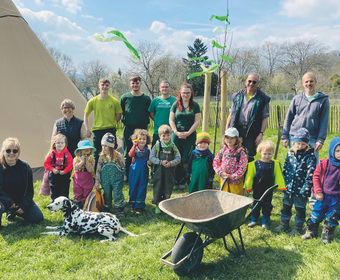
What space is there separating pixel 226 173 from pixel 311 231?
1232 millimetres

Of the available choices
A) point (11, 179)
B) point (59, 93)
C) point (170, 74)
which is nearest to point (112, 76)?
point (170, 74)

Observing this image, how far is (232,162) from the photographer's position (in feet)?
12.5

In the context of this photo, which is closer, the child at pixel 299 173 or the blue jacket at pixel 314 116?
the child at pixel 299 173

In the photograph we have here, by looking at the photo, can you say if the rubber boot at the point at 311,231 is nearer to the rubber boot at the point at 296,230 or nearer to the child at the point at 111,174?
the rubber boot at the point at 296,230

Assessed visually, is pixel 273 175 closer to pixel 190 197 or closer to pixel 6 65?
pixel 190 197

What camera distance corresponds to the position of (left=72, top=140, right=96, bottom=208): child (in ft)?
14.0

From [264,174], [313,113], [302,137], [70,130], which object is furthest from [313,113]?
[70,130]

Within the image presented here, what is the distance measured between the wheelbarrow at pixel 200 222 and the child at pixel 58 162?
220 centimetres

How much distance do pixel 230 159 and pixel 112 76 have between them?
43732mm

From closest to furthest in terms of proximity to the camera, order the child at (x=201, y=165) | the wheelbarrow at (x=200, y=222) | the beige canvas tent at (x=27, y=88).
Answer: the wheelbarrow at (x=200, y=222)
the child at (x=201, y=165)
the beige canvas tent at (x=27, y=88)

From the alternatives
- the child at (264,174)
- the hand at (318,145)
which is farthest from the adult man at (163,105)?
the hand at (318,145)

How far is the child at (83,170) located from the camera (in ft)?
14.0

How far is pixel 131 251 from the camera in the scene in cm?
319

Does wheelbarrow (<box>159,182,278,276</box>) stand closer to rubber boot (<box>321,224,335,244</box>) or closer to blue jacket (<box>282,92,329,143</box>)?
rubber boot (<box>321,224,335,244</box>)
